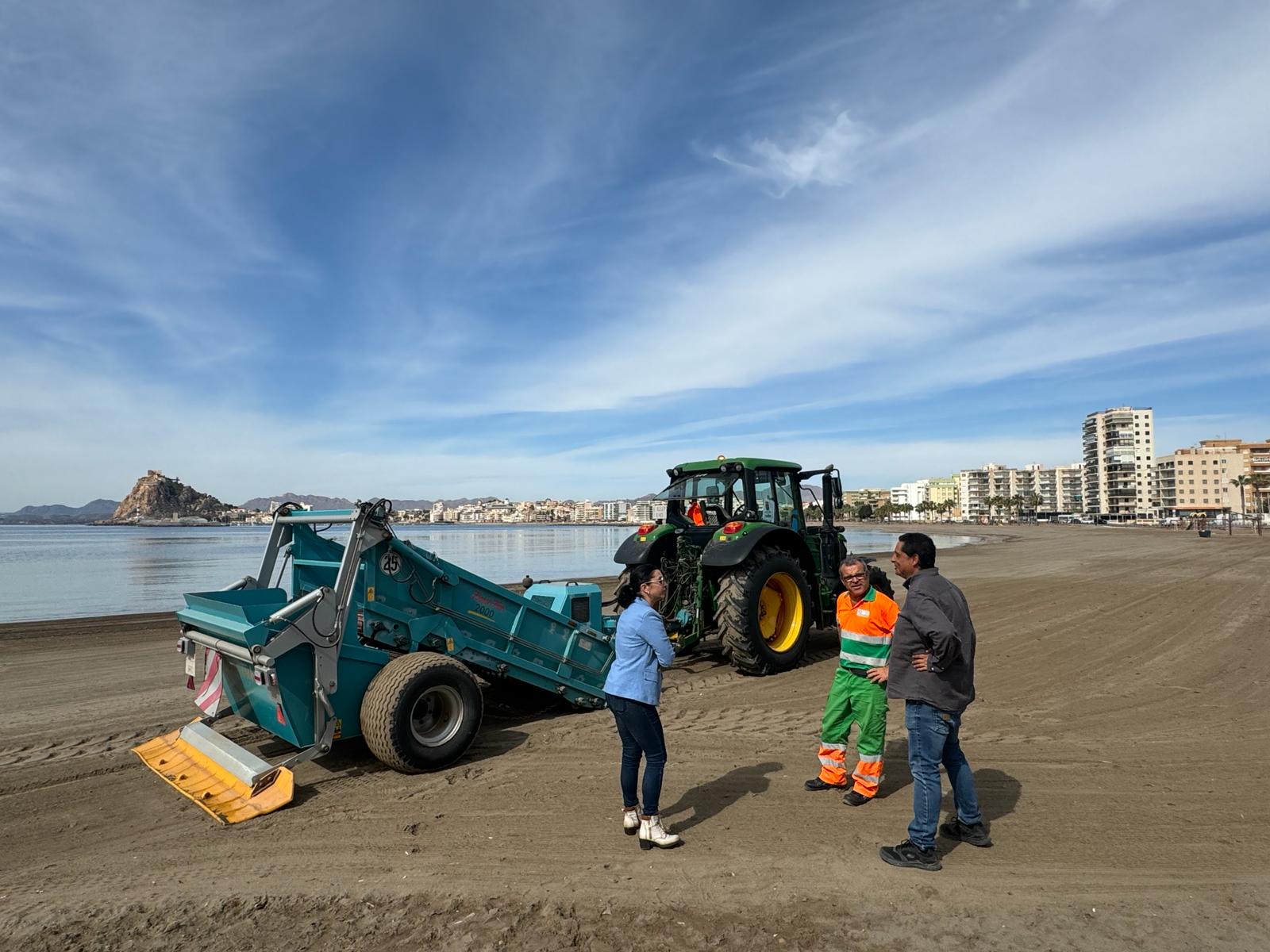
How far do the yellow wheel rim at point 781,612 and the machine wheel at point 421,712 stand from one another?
416 centimetres

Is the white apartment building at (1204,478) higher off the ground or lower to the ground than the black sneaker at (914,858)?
higher

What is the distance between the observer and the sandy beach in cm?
324

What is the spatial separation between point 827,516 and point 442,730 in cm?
570

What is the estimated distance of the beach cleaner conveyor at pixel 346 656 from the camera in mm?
4758

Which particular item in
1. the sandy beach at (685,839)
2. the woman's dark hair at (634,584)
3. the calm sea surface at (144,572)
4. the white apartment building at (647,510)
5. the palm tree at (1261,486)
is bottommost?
the calm sea surface at (144,572)

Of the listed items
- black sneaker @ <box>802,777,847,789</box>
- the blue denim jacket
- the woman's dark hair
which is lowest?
black sneaker @ <box>802,777,847,789</box>

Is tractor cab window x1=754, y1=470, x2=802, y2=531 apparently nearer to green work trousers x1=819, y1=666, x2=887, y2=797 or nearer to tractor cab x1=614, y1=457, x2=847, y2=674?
tractor cab x1=614, y1=457, x2=847, y2=674

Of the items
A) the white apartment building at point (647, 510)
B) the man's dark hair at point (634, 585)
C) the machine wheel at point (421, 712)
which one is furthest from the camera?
the white apartment building at point (647, 510)

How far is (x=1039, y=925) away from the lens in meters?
3.21

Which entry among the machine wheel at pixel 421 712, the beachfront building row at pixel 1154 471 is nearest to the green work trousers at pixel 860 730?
the machine wheel at pixel 421 712

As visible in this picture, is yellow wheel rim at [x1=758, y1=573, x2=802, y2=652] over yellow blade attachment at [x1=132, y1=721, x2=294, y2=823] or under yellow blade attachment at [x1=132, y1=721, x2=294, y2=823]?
over

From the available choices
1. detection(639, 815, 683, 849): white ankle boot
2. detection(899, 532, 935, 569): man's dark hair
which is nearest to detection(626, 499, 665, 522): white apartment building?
detection(639, 815, 683, 849): white ankle boot

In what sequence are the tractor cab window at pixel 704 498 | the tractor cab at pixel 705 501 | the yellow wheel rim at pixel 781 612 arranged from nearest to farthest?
the yellow wheel rim at pixel 781 612 < the tractor cab at pixel 705 501 < the tractor cab window at pixel 704 498

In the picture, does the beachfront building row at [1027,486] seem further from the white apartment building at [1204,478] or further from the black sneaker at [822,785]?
the black sneaker at [822,785]
